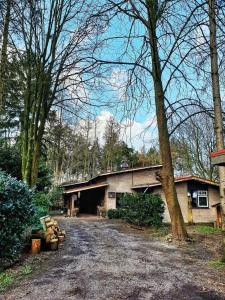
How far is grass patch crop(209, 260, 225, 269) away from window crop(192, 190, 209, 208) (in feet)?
47.9

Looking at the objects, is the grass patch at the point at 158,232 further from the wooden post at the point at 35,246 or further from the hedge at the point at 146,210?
the wooden post at the point at 35,246

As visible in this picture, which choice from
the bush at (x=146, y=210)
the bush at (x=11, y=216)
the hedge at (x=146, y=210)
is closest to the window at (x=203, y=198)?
the hedge at (x=146, y=210)

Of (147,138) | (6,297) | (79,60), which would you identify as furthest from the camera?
(147,138)

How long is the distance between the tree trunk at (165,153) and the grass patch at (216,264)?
3539mm

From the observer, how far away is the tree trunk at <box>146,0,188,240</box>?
11219 mm

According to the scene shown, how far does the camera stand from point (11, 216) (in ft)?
23.0

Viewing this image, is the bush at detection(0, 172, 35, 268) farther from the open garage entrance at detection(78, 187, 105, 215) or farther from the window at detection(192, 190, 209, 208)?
the open garage entrance at detection(78, 187, 105, 215)

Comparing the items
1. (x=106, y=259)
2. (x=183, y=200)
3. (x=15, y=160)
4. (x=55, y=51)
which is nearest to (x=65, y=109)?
(x=55, y=51)

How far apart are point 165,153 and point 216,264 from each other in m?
5.32

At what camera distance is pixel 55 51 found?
1298 cm

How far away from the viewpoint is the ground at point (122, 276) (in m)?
4.91

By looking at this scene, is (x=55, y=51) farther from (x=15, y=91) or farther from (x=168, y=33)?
(x=168, y=33)

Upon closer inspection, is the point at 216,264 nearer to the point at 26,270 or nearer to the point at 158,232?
the point at 26,270

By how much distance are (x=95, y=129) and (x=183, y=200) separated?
862 inches
